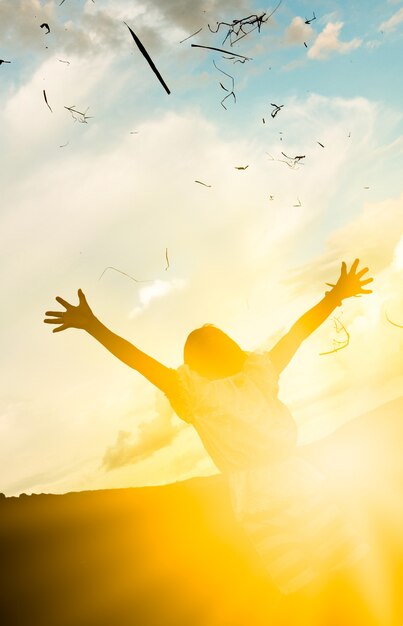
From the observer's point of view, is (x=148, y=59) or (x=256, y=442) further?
(x=148, y=59)

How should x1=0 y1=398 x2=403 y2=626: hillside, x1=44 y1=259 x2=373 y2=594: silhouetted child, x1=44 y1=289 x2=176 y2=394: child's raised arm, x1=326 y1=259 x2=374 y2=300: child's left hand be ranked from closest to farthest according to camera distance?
x1=44 y1=259 x2=373 y2=594: silhouetted child → x1=44 y1=289 x2=176 y2=394: child's raised arm → x1=326 y1=259 x2=374 y2=300: child's left hand → x1=0 y1=398 x2=403 y2=626: hillside

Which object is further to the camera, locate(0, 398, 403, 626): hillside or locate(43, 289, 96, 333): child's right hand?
locate(0, 398, 403, 626): hillside

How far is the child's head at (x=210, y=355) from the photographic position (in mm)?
2334

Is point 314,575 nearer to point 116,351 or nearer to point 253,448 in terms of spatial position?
point 253,448

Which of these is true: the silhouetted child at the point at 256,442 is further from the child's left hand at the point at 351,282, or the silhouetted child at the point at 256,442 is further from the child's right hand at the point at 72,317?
the child's left hand at the point at 351,282

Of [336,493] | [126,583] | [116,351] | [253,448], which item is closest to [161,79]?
[116,351]

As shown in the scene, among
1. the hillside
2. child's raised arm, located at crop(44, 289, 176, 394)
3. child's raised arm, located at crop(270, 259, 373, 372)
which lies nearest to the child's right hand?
child's raised arm, located at crop(44, 289, 176, 394)

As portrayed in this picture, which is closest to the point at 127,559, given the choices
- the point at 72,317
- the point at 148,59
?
the point at 72,317

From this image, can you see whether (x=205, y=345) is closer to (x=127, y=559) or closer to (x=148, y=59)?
(x=148, y=59)

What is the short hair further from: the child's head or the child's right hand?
the child's right hand

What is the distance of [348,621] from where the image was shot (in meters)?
1.91

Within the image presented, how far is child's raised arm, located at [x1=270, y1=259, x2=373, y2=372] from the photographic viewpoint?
2.56 meters

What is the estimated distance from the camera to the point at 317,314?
2709mm

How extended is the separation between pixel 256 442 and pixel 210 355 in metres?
0.50
